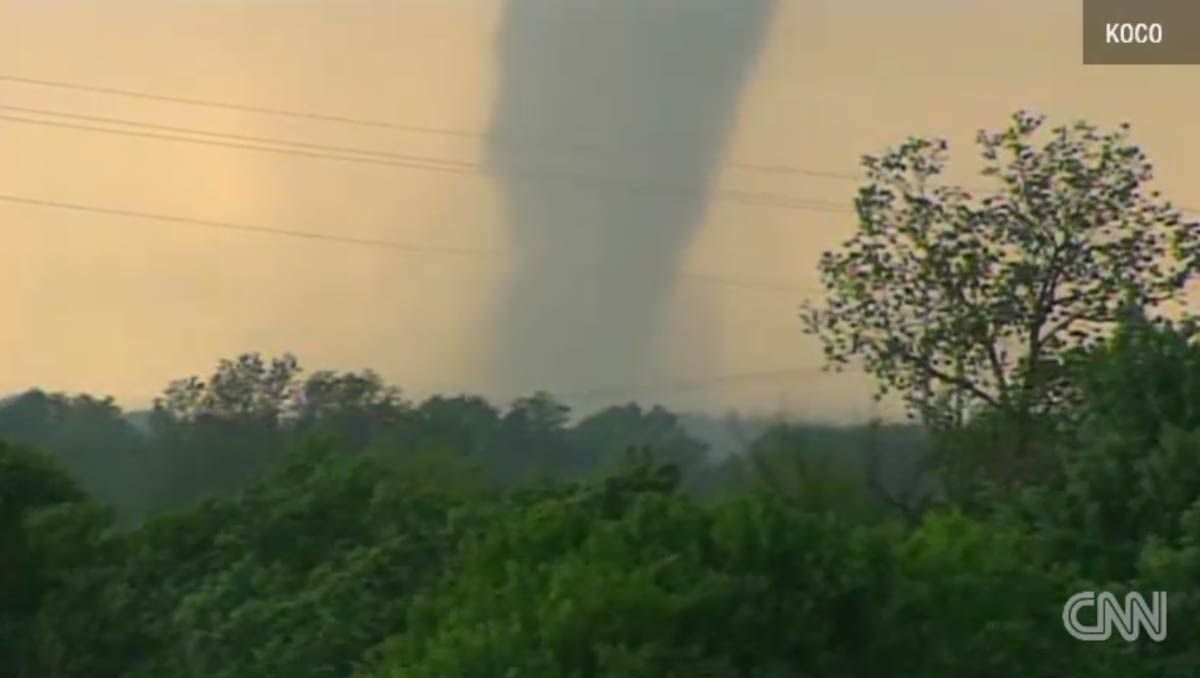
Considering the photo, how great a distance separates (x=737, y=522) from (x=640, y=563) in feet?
2.44

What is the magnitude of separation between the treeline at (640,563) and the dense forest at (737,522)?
1.3 inches

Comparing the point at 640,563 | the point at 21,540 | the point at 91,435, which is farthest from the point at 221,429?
the point at 640,563

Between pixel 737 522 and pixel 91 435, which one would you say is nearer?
pixel 737 522

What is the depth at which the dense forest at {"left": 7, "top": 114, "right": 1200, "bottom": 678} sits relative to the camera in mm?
13758

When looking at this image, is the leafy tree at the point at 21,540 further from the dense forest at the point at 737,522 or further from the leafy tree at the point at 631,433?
the leafy tree at the point at 631,433

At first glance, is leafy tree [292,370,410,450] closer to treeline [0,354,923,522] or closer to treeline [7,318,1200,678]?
treeline [0,354,923,522]

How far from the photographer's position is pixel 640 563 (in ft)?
45.3

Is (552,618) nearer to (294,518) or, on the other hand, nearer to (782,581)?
(782,581)

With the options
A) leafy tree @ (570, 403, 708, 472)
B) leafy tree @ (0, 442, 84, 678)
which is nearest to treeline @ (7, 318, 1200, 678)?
leafy tree @ (0, 442, 84, 678)

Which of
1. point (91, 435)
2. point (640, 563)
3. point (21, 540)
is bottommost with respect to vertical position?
point (640, 563)

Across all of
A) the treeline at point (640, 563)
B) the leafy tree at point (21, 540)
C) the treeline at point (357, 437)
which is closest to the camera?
the treeline at point (640, 563)

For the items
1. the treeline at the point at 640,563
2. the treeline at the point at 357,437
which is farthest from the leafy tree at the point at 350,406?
the treeline at the point at 640,563

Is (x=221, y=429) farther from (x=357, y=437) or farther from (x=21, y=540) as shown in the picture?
(x=21, y=540)

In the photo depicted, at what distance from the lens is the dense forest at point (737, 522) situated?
13.8 meters
